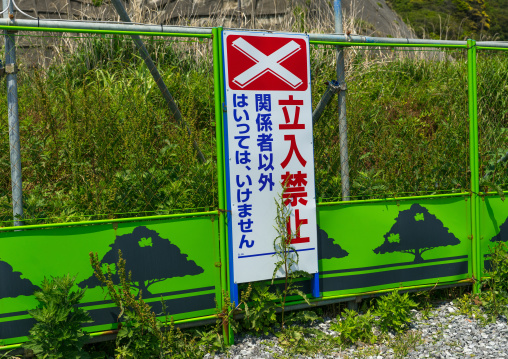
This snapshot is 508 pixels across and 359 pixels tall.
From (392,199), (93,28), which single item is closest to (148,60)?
(93,28)

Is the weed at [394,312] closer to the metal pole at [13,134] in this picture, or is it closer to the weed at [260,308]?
the weed at [260,308]

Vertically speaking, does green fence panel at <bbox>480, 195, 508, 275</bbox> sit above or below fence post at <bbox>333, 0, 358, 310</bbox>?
below

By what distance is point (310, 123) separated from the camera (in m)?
3.57

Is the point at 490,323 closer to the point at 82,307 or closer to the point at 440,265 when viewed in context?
the point at 440,265

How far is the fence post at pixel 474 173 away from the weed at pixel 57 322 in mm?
3308

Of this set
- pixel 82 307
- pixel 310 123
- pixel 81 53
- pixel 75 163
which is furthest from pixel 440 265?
pixel 81 53

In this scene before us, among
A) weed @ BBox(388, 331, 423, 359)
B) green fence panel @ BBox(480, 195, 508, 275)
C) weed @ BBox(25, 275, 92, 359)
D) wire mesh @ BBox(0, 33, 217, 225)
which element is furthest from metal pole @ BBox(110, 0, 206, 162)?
green fence panel @ BBox(480, 195, 508, 275)

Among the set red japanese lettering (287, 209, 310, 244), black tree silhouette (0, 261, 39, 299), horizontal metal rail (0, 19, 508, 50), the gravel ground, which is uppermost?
horizontal metal rail (0, 19, 508, 50)

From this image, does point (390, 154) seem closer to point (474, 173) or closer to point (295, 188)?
point (474, 173)

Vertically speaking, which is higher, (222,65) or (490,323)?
(222,65)

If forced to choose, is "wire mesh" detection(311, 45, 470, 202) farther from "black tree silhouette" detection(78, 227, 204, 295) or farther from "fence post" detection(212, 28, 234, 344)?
"black tree silhouette" detection(78, 227, 204, 295)

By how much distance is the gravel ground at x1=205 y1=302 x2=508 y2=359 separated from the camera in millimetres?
3385

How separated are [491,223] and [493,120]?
2.69 metres

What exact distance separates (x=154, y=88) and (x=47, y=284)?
3567mm
